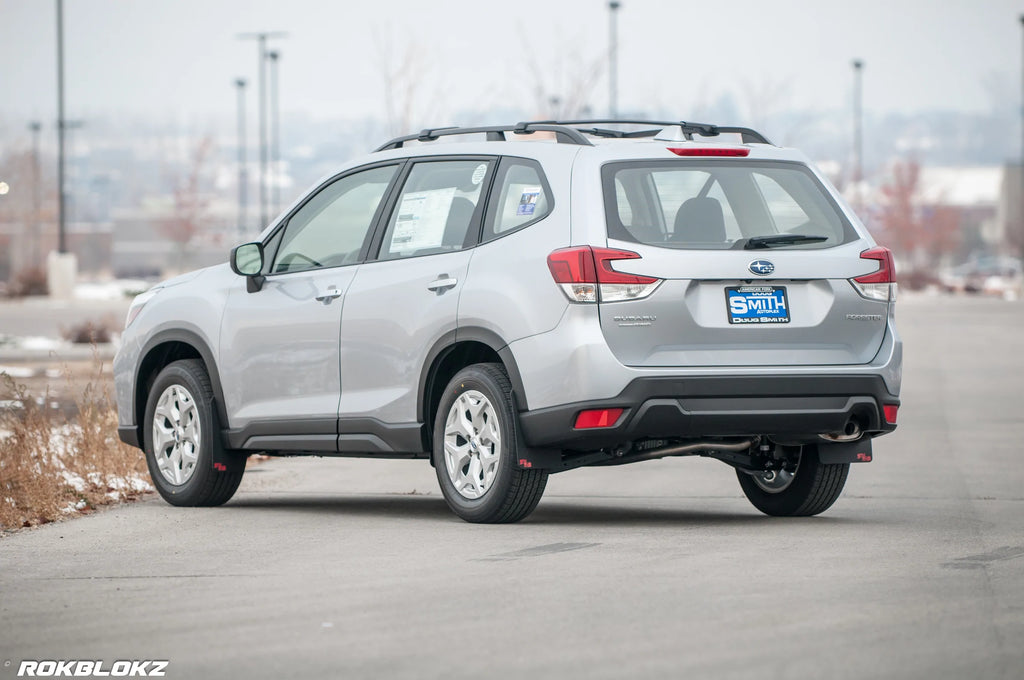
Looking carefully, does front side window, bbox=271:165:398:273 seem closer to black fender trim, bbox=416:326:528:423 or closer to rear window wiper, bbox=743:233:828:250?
black fender trim, bbox=416:326:528:423

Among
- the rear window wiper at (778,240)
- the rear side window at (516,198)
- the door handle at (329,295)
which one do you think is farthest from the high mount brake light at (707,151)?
the door handle at (329,295)

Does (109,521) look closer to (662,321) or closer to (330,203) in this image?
(330,203)

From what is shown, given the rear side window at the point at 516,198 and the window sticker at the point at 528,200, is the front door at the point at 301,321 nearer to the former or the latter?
the rear side window at the point at 516,198

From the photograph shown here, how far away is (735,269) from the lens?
908 cm

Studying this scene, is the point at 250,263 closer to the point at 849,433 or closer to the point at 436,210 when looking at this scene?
the point at 436,210

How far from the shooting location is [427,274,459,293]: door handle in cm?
958

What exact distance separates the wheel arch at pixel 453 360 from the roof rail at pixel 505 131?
113 centimetres

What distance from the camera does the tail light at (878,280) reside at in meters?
9.41

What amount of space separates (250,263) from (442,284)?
1632 mm

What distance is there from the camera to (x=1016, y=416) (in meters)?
19.1

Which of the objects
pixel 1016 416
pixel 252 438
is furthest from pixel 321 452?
pixel 1016 416

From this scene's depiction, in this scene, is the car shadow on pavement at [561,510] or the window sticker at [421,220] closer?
the window sticker at [421,220]

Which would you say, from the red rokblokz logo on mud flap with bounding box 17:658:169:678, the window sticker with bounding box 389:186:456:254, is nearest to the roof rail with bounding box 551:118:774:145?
the window sticker with bounding box 389:186:456:254

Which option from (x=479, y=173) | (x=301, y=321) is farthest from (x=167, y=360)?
(x=479, y=173)
